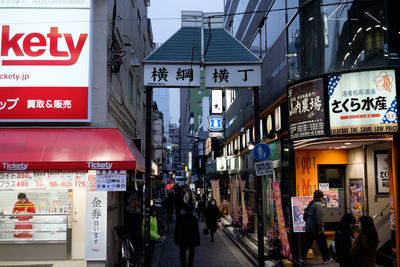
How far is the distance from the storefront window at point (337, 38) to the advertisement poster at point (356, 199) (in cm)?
440

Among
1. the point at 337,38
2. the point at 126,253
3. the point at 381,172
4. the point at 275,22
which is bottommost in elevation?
the point at 126,253

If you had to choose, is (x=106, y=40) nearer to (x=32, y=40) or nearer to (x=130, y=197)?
(x=32, y=40)

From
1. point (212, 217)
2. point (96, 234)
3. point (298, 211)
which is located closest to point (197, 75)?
point (298, 211)

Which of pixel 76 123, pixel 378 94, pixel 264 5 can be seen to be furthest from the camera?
pixel 264 5

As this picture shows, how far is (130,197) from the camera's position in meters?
14.2

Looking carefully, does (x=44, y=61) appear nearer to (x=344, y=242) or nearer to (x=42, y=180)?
(x=42, y=180)

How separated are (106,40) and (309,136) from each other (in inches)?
245

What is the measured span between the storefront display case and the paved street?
324 centimetres

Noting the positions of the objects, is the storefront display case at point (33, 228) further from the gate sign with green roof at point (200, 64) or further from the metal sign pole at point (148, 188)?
the gate sign with green roof at point (200, 64)

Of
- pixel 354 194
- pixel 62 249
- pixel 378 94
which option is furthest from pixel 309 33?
pixel 62 249

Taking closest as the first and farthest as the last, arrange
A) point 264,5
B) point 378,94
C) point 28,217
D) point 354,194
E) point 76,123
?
point 378,94 < point 76,123 < point 28,217 < point 354,194 < point 264,5

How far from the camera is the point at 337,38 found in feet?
37.0

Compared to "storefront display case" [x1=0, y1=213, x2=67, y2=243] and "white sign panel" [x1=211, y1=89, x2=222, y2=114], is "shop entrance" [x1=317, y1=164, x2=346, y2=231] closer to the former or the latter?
"storefront display case" [x1=0, y1=213, x2=67, y2=243]

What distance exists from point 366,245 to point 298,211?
4.79m
